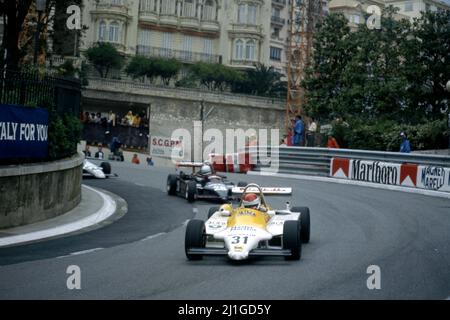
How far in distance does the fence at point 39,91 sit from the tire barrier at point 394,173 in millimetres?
9906

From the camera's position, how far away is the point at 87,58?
63219 mm

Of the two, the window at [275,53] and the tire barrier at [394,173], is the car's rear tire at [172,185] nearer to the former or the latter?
the tire barrier at [394,173]

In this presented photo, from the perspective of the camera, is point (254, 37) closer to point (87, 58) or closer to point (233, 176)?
point (87, 58)

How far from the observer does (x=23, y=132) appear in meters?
16.9

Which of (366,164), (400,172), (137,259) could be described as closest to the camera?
(137,259)

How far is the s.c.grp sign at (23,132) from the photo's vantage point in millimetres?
16250

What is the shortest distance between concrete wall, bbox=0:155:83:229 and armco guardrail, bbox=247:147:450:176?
10.6 m

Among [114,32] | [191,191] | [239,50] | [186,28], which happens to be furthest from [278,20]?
[191,191]

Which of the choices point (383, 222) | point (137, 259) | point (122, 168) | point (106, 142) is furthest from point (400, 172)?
point (106, 142)

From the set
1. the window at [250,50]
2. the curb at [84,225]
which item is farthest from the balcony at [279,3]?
the curb at [84,225]
